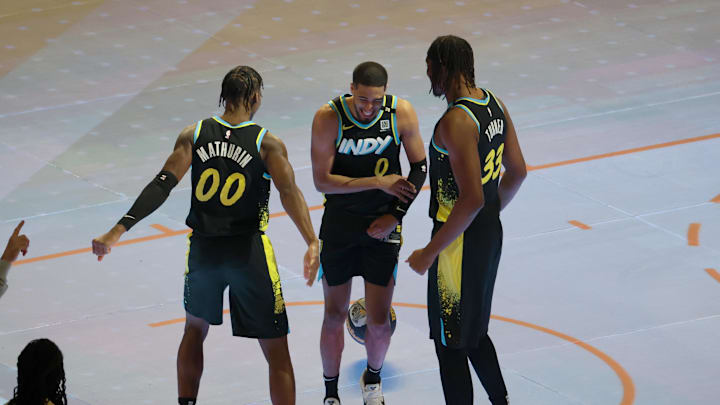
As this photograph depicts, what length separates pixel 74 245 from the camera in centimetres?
1146

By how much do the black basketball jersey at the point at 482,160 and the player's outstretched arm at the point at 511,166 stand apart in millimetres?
73

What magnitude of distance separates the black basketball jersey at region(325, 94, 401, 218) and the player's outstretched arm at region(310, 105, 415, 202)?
1.9 inches

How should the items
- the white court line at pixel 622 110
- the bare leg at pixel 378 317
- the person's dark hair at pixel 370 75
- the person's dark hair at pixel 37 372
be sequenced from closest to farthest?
1. the person's dark hair at pixel 37 372
2. the person's dark hair at pixel 370 75
3. the bare leg at pixel 378 317
4. the white court line at pixel 622 110

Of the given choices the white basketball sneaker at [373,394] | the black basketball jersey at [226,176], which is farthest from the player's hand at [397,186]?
the white basketball sneaker at [373,394]

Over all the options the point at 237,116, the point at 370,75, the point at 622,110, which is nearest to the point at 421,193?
the point at 622,110

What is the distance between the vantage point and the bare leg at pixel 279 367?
24.3ft

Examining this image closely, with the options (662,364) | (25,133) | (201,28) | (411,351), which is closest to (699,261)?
(662,364)

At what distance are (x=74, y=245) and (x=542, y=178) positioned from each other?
4.76 m

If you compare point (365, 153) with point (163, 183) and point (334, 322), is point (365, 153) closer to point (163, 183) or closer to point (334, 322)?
point (334, 322)

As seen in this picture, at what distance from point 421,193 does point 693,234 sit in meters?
2.83

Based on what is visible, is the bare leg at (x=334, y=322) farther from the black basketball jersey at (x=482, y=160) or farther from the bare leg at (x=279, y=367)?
the black basketball jersey at (x=482, y=160)

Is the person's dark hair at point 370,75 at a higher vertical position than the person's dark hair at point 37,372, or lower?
higher

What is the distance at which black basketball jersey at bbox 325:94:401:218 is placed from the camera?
7746 mm

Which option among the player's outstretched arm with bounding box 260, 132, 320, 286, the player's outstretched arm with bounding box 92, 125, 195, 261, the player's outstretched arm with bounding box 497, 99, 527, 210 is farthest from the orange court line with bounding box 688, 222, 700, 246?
the player's outstretched arm with bounding box 92, 125, 195, 261
